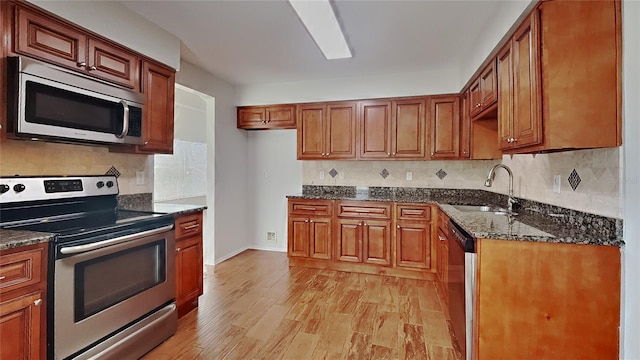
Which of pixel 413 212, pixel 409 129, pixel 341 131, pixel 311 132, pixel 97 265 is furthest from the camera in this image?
pixel 311 132

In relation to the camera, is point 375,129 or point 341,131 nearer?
point 375,129

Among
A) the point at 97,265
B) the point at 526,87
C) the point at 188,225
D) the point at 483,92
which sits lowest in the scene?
the point at 97,265

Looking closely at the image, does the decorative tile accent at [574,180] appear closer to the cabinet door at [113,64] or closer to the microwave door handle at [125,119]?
the microwave door handle at [125,119]

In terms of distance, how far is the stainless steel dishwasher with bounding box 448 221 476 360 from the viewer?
1.80m

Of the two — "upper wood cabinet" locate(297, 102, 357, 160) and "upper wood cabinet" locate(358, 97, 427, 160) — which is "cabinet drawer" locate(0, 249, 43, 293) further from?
"upper wood cabinet" locate(358, 97, 427, 160)

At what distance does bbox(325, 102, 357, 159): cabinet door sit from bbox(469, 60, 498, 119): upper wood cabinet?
56.1 inches

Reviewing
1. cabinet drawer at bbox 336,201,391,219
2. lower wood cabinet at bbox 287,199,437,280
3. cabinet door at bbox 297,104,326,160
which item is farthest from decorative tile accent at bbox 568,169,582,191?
cabinet door at bbox 297,104,326,160

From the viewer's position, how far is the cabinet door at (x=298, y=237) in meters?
4.04

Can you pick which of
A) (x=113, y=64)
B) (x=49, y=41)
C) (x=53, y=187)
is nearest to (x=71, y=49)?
(x=49, y=41)

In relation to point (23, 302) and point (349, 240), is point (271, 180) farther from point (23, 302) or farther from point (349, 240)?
point (23, 302)

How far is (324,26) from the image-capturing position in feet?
8.36

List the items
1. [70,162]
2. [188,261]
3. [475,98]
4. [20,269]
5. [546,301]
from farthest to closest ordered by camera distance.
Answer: [475,98] → [188,261] → [70,162] → [546,301] → [20,269]

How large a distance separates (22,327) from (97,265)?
1.38ft

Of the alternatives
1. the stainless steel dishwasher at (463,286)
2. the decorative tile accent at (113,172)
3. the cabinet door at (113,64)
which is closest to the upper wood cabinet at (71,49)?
the cabinet door at (113,64)
